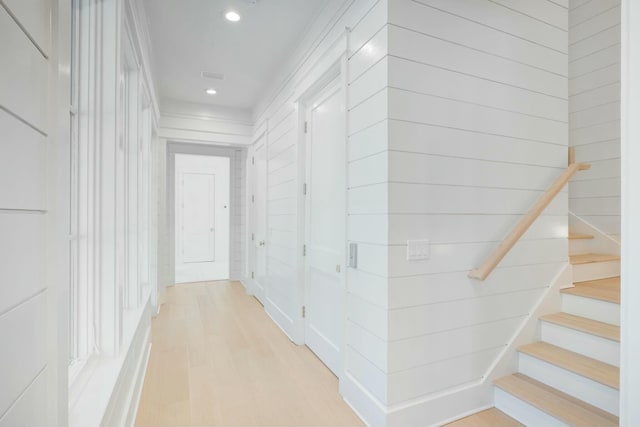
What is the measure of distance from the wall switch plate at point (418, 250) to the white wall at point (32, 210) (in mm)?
1424

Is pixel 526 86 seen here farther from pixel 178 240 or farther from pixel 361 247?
pixel 178 240

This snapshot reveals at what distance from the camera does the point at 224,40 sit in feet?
9.19

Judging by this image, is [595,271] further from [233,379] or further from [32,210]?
[32,210]

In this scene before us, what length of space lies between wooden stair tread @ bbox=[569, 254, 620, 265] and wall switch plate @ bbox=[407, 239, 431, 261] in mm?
1452

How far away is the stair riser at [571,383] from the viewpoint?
162 centimetres

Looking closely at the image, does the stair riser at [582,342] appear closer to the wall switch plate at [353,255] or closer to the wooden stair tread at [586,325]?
the wooden stair tread at [586,325]

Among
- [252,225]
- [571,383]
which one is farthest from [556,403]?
[252,225]

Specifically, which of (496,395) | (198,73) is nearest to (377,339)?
(496,395)

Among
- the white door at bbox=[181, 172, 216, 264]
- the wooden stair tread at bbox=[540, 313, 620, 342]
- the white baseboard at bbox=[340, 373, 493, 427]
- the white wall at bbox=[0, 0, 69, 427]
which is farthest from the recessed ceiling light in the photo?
the white door at bbox=[181, 172, 216, 264]

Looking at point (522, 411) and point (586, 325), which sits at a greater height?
point (586, 325)

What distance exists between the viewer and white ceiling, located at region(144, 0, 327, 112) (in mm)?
2359

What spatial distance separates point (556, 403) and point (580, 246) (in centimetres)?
169

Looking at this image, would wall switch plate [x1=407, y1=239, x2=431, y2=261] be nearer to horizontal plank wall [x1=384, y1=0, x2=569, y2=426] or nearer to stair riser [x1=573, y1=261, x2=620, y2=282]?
horizontal plank wall [x1=384, y1=0, x2=569, y2=426]

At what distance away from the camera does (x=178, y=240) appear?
7.45 meters
